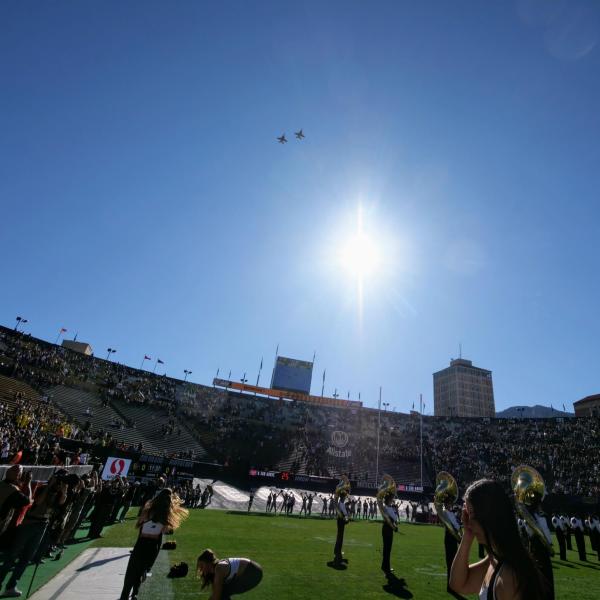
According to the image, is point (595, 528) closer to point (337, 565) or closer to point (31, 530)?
point (337, 565)

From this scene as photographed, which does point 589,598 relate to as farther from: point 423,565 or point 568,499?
point 568,499

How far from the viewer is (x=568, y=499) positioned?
38.8 meters

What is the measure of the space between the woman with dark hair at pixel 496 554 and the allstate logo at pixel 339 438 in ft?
177

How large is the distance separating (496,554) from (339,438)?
2211 inches

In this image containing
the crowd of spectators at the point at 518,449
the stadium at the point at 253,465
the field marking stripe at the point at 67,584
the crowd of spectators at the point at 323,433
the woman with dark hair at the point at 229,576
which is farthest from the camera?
the crowd of spectators at the point at 518,449

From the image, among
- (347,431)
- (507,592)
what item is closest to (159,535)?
(507,592)

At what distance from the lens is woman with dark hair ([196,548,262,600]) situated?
448cm

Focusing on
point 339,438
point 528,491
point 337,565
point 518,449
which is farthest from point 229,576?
point 518,449

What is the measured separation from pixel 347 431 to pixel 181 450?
24.5 metres

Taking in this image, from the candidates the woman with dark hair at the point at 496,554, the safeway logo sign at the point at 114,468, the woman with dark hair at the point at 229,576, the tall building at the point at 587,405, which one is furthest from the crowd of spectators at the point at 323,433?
the tall building at the point at 587,405

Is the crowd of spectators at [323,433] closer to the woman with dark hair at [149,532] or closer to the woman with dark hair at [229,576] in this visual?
the woman with dark hair at [149,532]

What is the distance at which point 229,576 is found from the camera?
4.52 meters

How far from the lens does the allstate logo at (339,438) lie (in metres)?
54.3

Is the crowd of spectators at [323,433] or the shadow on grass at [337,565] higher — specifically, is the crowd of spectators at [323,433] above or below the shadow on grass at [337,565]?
above
